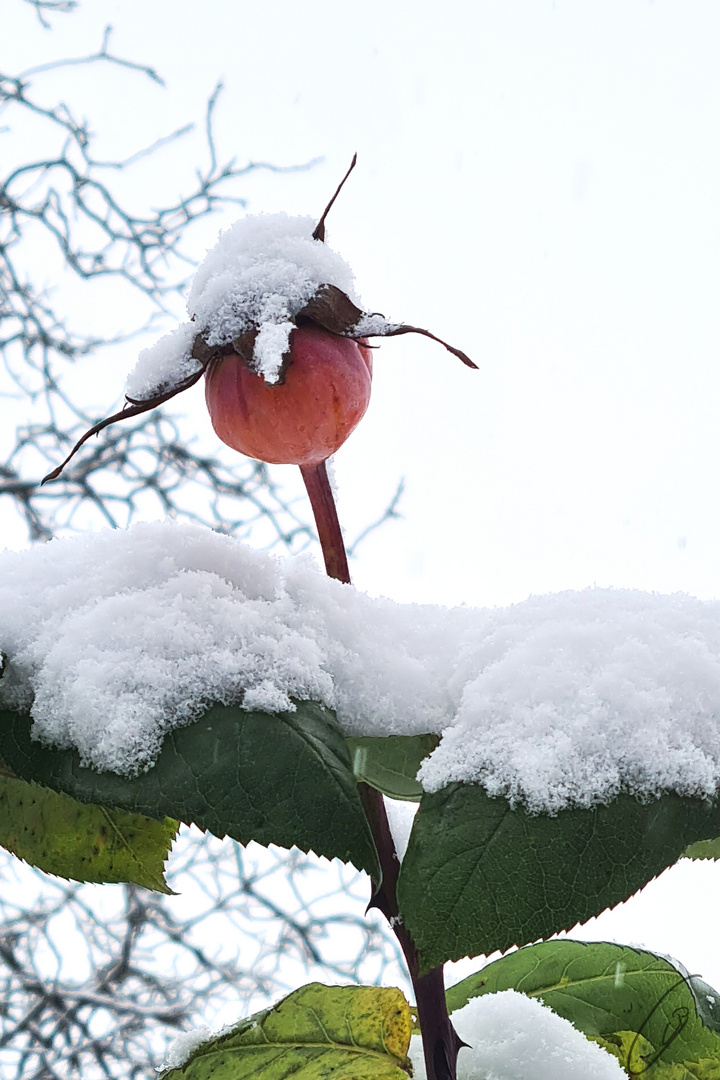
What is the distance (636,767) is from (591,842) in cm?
2

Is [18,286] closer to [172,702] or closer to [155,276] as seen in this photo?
[155,276]

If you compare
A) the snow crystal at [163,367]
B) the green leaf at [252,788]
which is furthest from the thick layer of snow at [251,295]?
the green leaf at [252,788]

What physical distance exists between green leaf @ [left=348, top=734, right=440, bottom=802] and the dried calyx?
0.11m

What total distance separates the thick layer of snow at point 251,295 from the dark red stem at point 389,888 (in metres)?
0.05

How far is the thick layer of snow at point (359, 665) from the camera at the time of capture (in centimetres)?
22

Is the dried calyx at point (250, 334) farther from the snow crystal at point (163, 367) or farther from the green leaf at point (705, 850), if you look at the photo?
the green leaf at point (705, 850)

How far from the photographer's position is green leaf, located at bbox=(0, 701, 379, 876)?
215 millimetres

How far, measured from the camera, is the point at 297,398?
30cm

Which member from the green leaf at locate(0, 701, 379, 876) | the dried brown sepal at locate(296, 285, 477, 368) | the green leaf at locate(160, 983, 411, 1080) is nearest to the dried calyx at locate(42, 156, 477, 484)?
the dried brown sepal at locate(296, 285, 477, 368)

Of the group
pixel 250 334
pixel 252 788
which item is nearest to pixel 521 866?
pixel 252 788

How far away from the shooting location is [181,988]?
1.32m

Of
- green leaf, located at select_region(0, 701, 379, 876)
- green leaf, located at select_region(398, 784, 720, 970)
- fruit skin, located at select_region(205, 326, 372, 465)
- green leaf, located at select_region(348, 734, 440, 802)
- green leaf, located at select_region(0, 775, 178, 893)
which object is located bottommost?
green leaf, located at select_region(398, 784, 720, 970)

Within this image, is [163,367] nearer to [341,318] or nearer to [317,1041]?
[341,318]

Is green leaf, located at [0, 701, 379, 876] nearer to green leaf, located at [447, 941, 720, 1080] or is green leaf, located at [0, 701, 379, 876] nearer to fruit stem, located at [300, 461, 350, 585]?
fruit stem, located at [300, 461, 350, 585]
